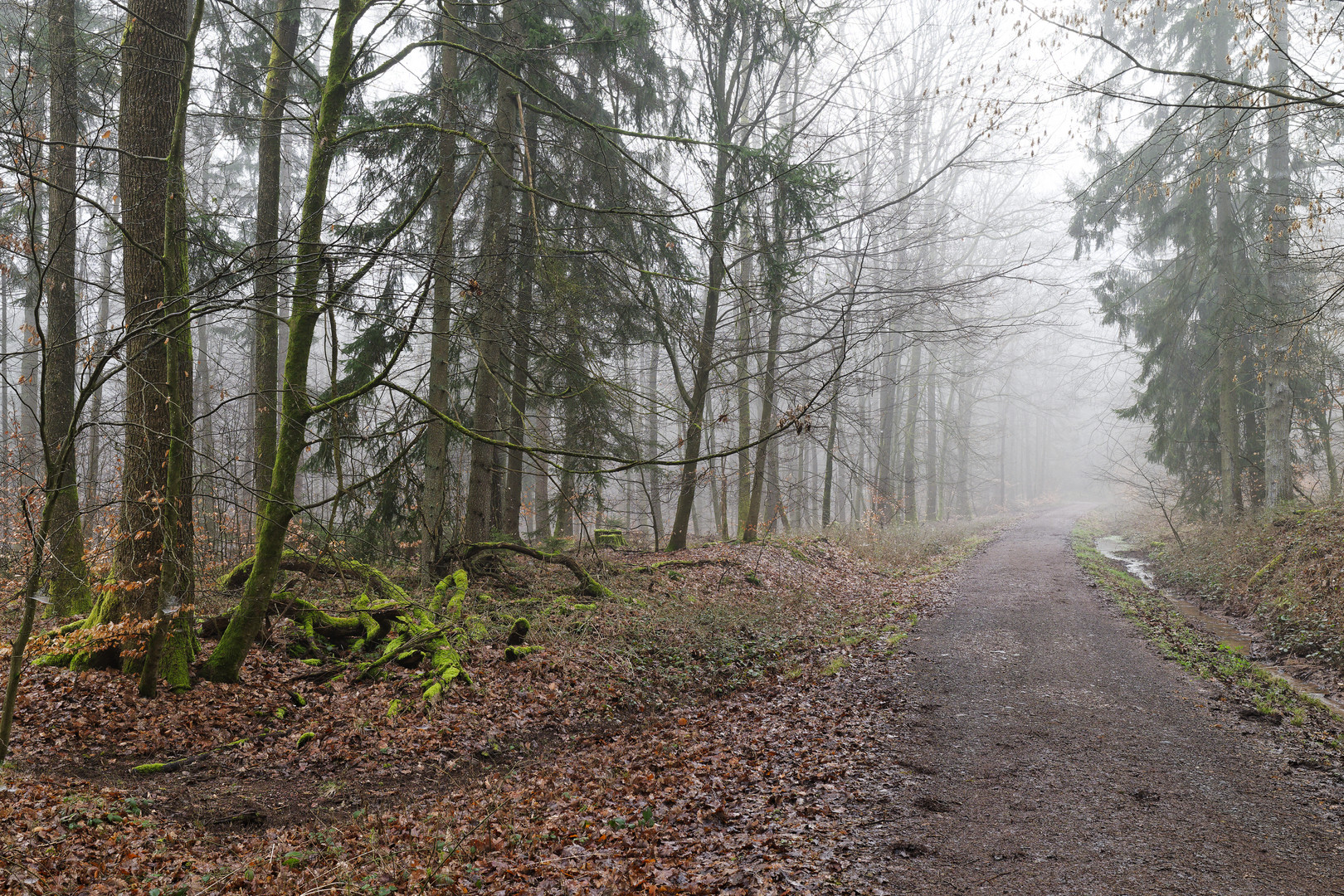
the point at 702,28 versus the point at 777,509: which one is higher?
the point at 702,28

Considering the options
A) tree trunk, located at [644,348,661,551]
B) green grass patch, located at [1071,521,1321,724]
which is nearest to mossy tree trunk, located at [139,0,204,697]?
tree trunk, located at [644,348,661,551]

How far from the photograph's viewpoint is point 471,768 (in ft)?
20.0

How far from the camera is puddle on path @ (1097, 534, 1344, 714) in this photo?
7.28 m

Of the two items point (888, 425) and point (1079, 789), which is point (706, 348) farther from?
point (888, 425)

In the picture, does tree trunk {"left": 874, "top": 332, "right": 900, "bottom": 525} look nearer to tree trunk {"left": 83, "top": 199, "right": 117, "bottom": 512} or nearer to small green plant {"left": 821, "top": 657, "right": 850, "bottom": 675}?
small green plant {"left": 821, "top": 657, "right": 850, "bottom": 675}

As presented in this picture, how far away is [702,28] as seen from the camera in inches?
505

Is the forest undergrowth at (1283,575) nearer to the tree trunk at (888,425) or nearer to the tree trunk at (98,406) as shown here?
the tree trunk at (888,425)

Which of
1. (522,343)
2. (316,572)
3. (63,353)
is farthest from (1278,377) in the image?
(63,353)

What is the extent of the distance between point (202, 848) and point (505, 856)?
1905 millimetres

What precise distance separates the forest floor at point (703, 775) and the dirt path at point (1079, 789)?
0.08 ft

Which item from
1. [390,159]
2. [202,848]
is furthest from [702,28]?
[202,848]

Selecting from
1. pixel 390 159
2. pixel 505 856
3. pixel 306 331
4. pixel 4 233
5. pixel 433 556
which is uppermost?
pixel 390 159

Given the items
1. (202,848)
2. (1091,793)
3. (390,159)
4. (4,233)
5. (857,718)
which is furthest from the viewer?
(390,159)

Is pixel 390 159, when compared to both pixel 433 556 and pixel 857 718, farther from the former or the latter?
pixel 857 718
